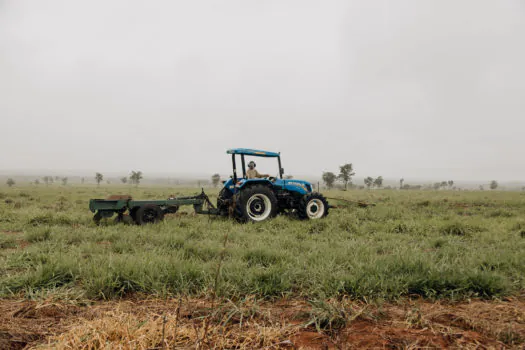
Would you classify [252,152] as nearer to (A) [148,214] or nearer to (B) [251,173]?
(B) [251,173]

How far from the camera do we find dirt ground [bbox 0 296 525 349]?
2162mm

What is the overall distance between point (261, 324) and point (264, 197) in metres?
6.39

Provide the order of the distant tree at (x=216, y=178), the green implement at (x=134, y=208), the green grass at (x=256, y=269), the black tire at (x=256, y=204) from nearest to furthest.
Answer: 1. the green grass at (x=256, y=269)
2. the distant tree at (x=216, y=178)
3. the green implement at (x=134, y=208)
4. the black tire at (x=256, y=204)

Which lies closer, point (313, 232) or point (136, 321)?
point (136, 321)

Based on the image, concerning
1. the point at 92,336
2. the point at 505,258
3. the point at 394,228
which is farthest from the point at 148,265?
the point at 394,228

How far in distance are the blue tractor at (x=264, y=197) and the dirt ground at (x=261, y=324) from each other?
5.45 m

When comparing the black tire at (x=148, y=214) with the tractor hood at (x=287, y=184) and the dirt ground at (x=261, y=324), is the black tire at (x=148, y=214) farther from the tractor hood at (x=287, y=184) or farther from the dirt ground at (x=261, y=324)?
the dirt ground at (x=261, y=324)

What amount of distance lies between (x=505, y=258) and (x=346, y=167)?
69.9 metres

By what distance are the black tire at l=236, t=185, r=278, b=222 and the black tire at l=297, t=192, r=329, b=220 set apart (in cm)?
98

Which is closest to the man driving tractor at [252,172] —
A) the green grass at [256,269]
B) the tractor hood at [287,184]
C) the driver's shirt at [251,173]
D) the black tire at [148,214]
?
the driver's shirt at [251,173]

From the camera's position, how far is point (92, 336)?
7.07ft

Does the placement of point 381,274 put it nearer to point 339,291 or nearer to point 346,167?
point 339,291

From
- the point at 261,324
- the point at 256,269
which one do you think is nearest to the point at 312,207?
the point at 256,269

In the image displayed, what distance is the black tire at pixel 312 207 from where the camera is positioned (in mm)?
9031
